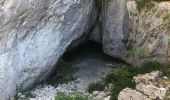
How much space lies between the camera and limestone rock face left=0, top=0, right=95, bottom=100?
40.3 ft

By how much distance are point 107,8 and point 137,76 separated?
3591mm

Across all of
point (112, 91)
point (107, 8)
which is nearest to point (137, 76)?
point (112, 91)

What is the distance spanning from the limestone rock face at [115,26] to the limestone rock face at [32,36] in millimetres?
1077

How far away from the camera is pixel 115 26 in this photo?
51.8 feet

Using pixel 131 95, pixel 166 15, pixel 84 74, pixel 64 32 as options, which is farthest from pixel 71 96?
pixel 166 15

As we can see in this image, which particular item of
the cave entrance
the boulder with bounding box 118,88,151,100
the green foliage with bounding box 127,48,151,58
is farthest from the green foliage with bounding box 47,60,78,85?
the boulder with bounding box 118,88,151,100

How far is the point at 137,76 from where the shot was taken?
1320 cm

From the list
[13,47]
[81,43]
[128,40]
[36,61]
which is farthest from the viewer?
[81,43]

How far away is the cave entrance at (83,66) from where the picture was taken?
14.6 metres

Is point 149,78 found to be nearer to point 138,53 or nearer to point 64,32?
point 138,53

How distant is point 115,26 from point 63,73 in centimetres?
265

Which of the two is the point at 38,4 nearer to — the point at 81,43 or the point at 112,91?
the point at 112,91

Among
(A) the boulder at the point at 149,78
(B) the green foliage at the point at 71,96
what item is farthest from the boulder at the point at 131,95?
(B) the green foliage at the point at 71,96

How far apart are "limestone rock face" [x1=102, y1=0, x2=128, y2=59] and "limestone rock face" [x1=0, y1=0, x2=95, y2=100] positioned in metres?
1.08
